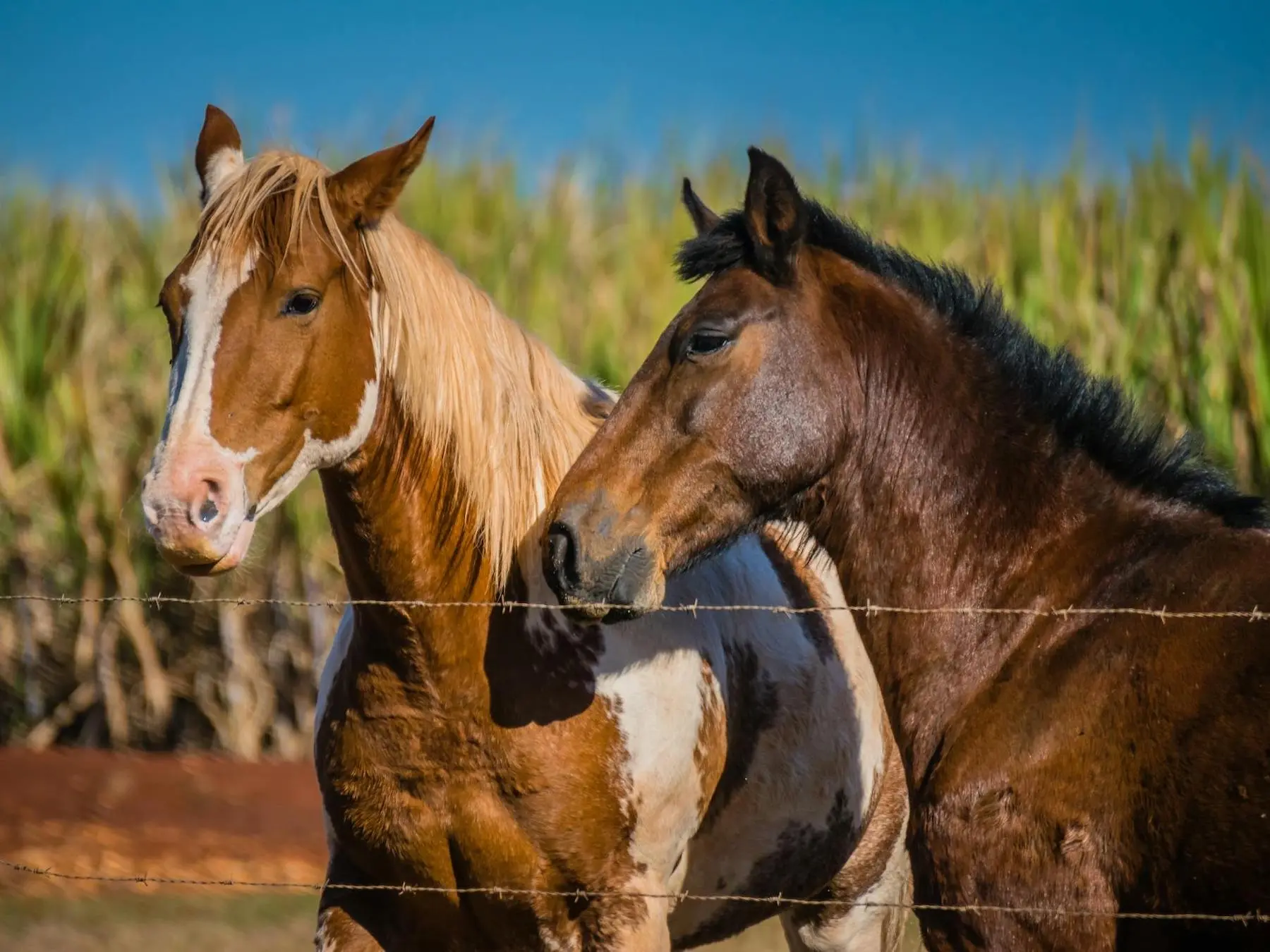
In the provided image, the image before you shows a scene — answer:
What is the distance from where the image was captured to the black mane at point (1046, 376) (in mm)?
2959

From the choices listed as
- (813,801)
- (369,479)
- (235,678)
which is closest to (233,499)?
(369,479)

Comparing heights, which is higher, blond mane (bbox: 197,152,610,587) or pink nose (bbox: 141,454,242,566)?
blond mane (bbox: 197,152,610,587)

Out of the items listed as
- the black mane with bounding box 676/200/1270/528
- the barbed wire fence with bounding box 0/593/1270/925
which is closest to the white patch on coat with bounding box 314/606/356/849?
the barbed wire fence with bounding box 0/593/1270/925

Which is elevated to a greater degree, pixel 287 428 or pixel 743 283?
pixel 743 283

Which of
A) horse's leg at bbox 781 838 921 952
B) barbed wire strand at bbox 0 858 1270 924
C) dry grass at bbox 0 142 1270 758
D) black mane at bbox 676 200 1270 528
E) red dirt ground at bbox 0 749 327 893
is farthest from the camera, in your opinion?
dry grass at bbox 0 142 1270 758

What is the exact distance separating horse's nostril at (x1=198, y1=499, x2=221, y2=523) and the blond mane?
57 cm

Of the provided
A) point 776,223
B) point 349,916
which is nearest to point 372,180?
point 776,223

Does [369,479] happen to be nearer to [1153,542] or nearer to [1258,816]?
[1153,542]

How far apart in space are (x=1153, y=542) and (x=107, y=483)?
6697 mm

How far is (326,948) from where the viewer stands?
10.8 feet

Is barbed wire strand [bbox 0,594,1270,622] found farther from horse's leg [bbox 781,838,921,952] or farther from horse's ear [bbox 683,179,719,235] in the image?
horse's leg [bbox 781,838,921,952]

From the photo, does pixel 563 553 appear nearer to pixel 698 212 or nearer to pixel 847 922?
pixel 698 212

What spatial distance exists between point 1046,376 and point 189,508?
190 centimetres

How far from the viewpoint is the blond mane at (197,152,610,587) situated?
10.3 feet
